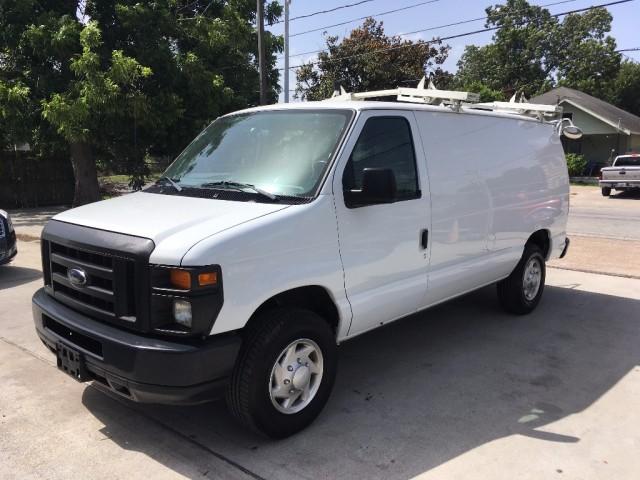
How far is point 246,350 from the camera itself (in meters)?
3.25

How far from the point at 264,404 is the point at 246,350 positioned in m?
0.36

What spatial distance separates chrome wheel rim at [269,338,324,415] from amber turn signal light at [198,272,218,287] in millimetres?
691

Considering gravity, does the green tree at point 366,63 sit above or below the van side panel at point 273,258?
above

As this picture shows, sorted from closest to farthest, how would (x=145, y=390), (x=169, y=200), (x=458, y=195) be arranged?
1. (x=145, y=390)
2. (x=169, y=200)
3. (x=458, y=195)

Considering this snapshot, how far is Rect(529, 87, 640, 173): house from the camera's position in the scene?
34594mm

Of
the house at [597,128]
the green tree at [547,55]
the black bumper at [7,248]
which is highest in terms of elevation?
the green tree at [547,55]

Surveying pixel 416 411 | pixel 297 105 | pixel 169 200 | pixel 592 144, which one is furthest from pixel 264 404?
pixel 592 144

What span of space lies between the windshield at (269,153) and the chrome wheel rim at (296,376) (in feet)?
3.30

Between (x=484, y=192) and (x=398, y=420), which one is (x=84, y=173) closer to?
(x=484, y=192)

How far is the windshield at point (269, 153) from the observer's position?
12.3 feet

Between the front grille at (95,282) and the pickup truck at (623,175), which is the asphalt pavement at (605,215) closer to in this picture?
the pickup truck at (623,175)

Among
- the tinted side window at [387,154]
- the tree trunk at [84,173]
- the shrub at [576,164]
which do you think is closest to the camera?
the tinted side window at [387,154]

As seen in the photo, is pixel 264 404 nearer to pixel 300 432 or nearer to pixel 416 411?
pixel 300 432

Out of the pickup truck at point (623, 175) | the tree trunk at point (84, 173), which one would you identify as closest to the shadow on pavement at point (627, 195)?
the pickup truck at point (623, 175)
